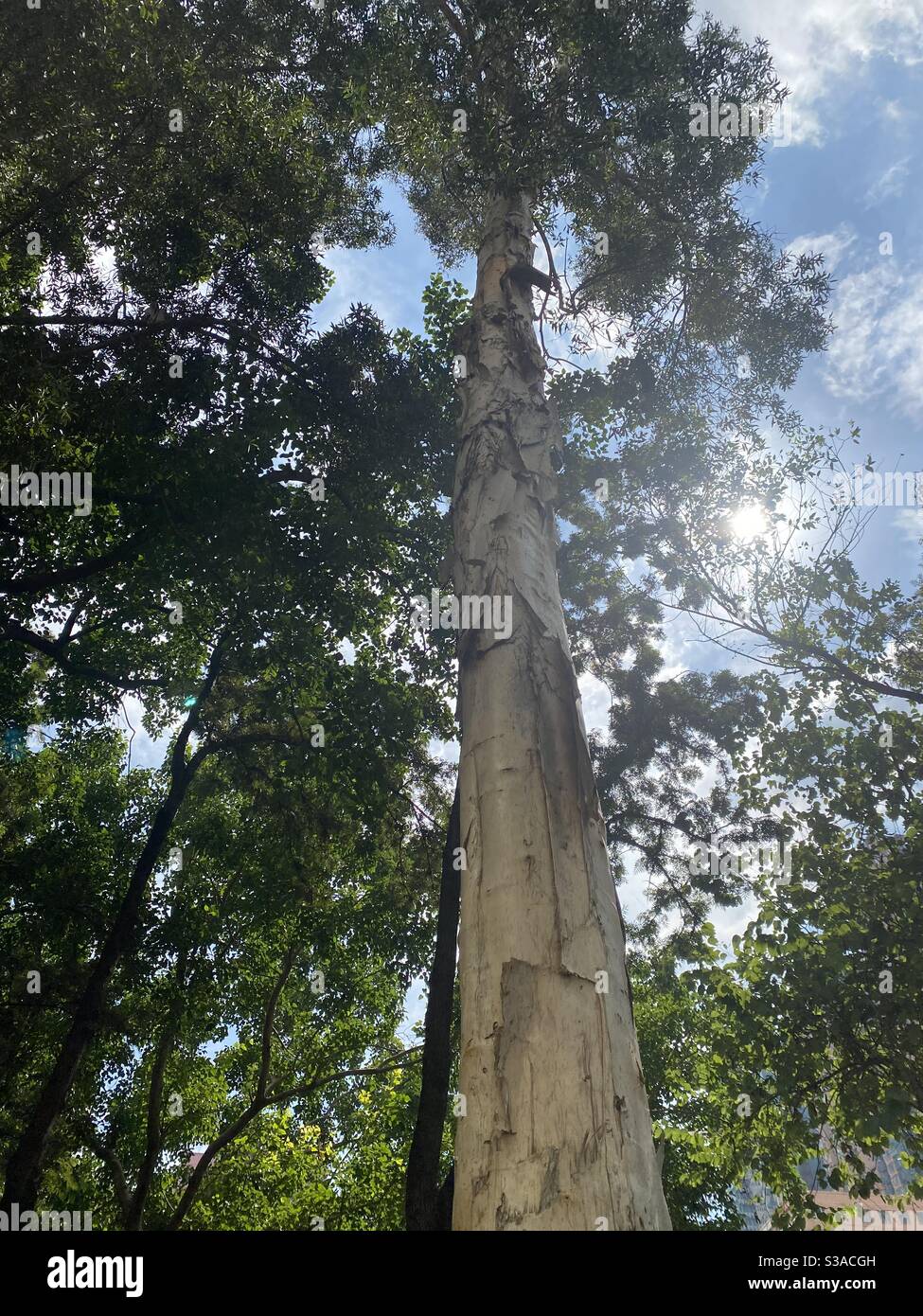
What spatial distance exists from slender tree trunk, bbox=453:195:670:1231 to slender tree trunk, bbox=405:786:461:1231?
12.4ft

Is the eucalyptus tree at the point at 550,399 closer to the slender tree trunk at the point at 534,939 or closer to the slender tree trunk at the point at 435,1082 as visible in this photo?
the slender tree trunk at the point at 534,939

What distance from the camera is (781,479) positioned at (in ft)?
34.9

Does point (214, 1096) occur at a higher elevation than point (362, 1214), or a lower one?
higher

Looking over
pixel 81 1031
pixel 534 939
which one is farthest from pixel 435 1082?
pixel 534 939

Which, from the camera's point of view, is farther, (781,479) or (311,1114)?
(311,1114)

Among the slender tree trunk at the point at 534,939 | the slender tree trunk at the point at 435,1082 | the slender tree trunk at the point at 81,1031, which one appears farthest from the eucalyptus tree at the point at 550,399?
the slender tree trunk at the point at 81,1031

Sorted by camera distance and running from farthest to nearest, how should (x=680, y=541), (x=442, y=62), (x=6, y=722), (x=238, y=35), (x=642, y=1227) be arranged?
(x=680, y=541) < (x=6, y=722) < (x=238, y=35) < (x=442, y=62) < (x=642, y=1227)

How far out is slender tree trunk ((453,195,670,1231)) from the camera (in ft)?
5.91

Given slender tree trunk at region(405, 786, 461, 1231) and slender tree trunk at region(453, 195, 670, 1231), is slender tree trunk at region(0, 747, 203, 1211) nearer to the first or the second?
slender tree trunk at region(405, 786, 461, 1231)

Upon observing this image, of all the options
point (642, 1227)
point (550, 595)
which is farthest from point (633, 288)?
point (642, 1227)

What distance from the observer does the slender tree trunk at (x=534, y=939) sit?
5.91 feet

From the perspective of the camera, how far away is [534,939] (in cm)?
219

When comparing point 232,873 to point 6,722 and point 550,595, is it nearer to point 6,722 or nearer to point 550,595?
point 6,722

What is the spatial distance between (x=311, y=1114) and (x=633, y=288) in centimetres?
1610
